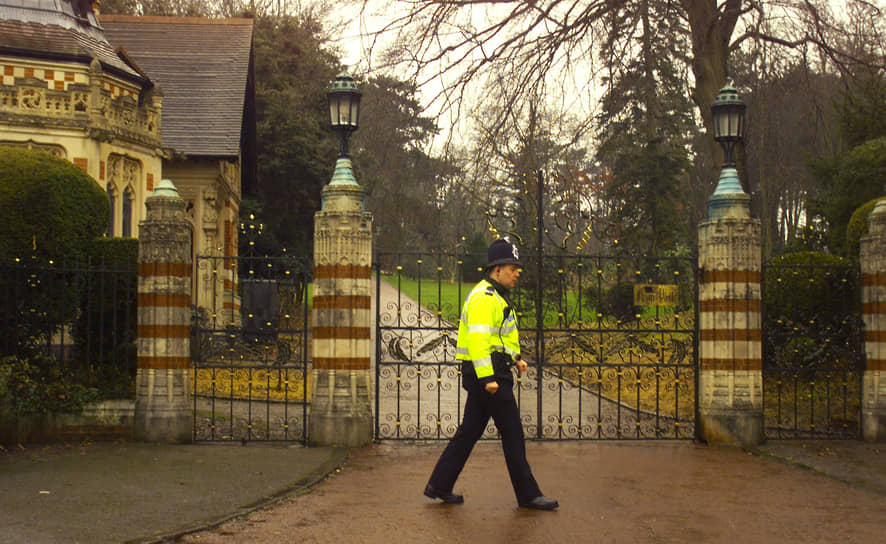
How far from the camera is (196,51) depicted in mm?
26531

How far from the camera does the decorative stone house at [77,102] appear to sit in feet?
57.9

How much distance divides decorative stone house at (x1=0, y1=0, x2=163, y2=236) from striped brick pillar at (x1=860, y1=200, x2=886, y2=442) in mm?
14067

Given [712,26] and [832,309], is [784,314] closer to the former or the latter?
[832,309]

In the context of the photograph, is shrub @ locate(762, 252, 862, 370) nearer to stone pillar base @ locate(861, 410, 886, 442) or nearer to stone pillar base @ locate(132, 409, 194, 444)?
stone pillar base @ locate(861, 410, 886, 442)

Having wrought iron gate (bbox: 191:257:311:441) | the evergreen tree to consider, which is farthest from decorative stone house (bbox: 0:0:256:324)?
the evergreen tree

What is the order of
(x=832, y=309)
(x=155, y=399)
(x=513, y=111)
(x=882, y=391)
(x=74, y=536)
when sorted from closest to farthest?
(x=74, y=536), (x=155, y=399), (x=882, y=391), (x=832, y=309), (x=513, y=111)

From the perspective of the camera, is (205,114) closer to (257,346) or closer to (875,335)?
(257,346)

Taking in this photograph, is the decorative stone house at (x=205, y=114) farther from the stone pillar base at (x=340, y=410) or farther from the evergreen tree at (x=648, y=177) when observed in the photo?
the evergreen tree at (x=648, y=177)

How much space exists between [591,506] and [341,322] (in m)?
3.88

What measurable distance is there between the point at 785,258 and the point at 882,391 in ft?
10.4

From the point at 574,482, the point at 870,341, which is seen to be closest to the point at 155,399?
the point at 574,482

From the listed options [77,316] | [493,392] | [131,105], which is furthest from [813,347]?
[131,105]

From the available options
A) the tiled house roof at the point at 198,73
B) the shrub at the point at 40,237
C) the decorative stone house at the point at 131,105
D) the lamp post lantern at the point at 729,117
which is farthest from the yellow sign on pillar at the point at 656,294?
the tiled house roof at the point at 198,73

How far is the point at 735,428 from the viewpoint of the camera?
10.5 m
